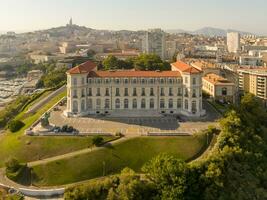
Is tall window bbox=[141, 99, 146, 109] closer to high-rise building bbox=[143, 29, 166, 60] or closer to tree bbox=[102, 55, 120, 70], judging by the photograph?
tree bbox=[102, 55, 120, 70]

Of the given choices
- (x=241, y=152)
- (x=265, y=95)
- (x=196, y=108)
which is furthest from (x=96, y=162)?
(x=265, y=95)

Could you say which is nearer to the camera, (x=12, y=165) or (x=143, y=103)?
(x=12, y=165)

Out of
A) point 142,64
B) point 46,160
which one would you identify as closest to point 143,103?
point 46,160

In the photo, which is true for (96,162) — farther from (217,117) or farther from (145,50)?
(145,50)

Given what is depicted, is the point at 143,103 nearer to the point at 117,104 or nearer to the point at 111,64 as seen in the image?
the point at 117,104

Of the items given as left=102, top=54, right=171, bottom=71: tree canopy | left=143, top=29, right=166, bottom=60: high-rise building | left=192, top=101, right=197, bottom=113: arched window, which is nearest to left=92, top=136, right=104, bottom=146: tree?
left=192, top=101, right=197, bottom=113: arched window
